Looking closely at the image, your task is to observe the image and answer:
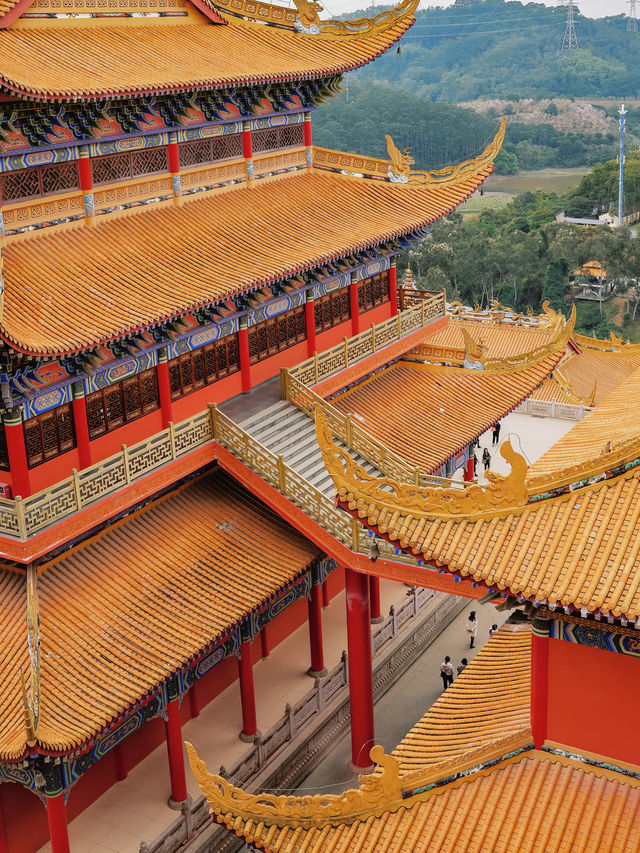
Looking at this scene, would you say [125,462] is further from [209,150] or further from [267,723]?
[209,150]

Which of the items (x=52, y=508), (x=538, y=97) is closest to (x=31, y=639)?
(x=52, y=508)

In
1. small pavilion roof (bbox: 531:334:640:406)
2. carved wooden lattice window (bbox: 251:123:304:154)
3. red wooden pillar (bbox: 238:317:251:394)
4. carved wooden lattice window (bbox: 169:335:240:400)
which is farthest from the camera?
small pavilion roof (bbox: 531:334:640:406)

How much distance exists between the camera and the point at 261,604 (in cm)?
1872

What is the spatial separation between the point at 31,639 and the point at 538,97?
17854cm

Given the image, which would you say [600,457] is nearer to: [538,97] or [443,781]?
[443,781]

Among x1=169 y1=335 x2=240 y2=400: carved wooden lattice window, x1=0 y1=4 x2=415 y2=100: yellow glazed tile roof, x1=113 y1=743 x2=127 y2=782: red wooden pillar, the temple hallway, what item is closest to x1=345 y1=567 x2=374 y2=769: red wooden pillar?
the temple hallway

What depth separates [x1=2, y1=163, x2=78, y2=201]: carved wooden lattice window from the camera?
698 inches

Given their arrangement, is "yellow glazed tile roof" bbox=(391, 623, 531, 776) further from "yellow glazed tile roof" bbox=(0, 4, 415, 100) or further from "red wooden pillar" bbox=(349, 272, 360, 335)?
"red wooden pillar" bbox=(349, 272, 360, 335)

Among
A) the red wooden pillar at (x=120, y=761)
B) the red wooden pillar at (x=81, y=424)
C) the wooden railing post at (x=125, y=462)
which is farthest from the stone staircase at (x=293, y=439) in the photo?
the red wooden pillar at (x=120, y=761)

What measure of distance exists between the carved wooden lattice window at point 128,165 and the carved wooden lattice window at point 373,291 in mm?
6882

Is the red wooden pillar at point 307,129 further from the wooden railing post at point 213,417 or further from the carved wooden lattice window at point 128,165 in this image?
the wooden railing post at point 213,417

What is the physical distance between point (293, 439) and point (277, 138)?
7.59 meters

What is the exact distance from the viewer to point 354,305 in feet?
84.9

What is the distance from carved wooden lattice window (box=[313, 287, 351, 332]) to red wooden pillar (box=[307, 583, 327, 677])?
21.4ft
